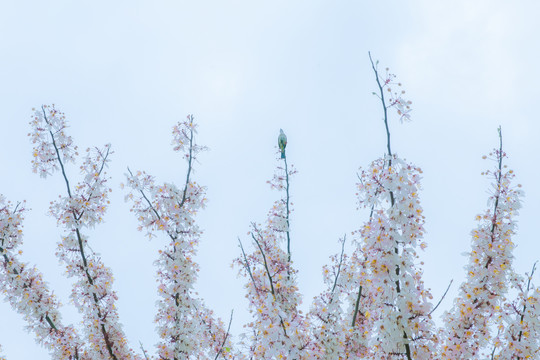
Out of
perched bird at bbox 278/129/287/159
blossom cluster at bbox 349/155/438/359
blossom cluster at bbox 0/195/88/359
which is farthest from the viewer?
perched bird at bbox 278/129/287/159

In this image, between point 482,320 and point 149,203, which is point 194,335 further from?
point 482,320

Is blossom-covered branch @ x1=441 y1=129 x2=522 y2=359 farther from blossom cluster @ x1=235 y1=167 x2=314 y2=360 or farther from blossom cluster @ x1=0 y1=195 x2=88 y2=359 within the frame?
blossom cluster @ x1=0 y1=195 x2=88 y2=359

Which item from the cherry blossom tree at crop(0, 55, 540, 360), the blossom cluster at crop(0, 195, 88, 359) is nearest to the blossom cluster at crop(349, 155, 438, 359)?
the cherry blossom tree at crop(0, 55, 540, 360)

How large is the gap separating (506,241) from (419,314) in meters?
1.70

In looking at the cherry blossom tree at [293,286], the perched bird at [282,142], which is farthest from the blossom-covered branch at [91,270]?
the perched bird at [282,142]

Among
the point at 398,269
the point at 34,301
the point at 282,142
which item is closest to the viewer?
→ the point at 398,269

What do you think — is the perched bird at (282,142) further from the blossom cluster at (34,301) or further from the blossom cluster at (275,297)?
the blossom cluster at (34,301)

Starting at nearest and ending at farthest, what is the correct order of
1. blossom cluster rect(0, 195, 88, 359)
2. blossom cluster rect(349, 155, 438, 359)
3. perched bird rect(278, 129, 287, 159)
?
blossom cluster rect(349, 155, 438, 359) → blossom cluster rect(0, 195, 88, 359) → perched bird rect(278, 129, 287, 159)

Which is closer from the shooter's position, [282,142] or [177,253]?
[177,253]

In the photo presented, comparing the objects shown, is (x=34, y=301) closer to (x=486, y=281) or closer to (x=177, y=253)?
→ (x=177, y=253)

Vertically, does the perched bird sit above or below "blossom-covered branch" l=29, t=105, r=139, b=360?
above

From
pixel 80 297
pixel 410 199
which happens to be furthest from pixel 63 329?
Answer: pixel 410 199

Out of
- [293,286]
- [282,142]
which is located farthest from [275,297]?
[282,142]

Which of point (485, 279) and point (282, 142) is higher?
point (282, 142)
